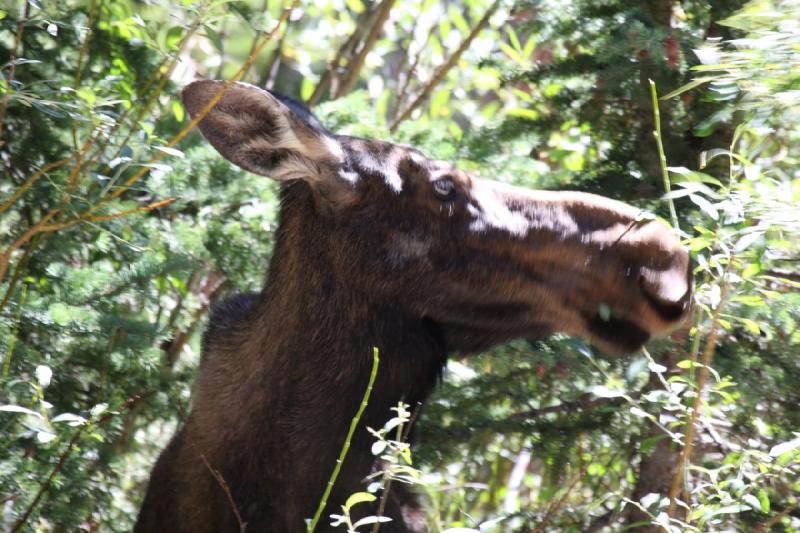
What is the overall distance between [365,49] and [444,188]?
320 cm

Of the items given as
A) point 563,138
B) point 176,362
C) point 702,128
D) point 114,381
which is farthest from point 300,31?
point 702,128

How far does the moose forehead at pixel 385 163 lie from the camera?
12.7 feet

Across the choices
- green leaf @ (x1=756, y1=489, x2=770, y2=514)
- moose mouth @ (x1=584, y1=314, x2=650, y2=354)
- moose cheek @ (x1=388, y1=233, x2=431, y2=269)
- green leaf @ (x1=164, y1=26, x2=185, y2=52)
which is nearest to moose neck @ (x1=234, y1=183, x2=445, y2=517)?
moose cheek @ (x1=388, y1=233, x2=431, y2=269)

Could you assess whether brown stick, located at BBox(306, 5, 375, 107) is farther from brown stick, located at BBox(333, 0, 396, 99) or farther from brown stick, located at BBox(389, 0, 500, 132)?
brown stick, located at BBox(389, 0, 500, 132)

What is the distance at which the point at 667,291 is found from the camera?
3.52 metres

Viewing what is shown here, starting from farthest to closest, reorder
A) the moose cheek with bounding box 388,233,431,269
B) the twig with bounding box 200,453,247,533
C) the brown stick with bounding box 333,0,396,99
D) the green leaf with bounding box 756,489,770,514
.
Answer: the brown stick with bounding box 333,0,396,99, the moose cheek with bounding box 388,233,431,269, the twig with bounding box 200,453,247,533, the green leaf with bounding box 756,489,770,514

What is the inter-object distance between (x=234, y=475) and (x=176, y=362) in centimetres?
214

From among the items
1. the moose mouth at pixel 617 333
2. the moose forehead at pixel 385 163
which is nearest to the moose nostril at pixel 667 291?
the moose mouth at pixel 617 333

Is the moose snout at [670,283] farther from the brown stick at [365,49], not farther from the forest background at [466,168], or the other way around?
the brown stick at [365,49]

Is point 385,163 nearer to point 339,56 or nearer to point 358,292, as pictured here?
point 358,292

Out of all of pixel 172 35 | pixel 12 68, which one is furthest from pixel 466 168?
pixel 12 68

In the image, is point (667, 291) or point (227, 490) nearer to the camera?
point (667, 291)

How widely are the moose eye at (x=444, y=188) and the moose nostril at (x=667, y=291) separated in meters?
0.72

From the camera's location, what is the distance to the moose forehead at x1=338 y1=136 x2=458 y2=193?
3.88m
